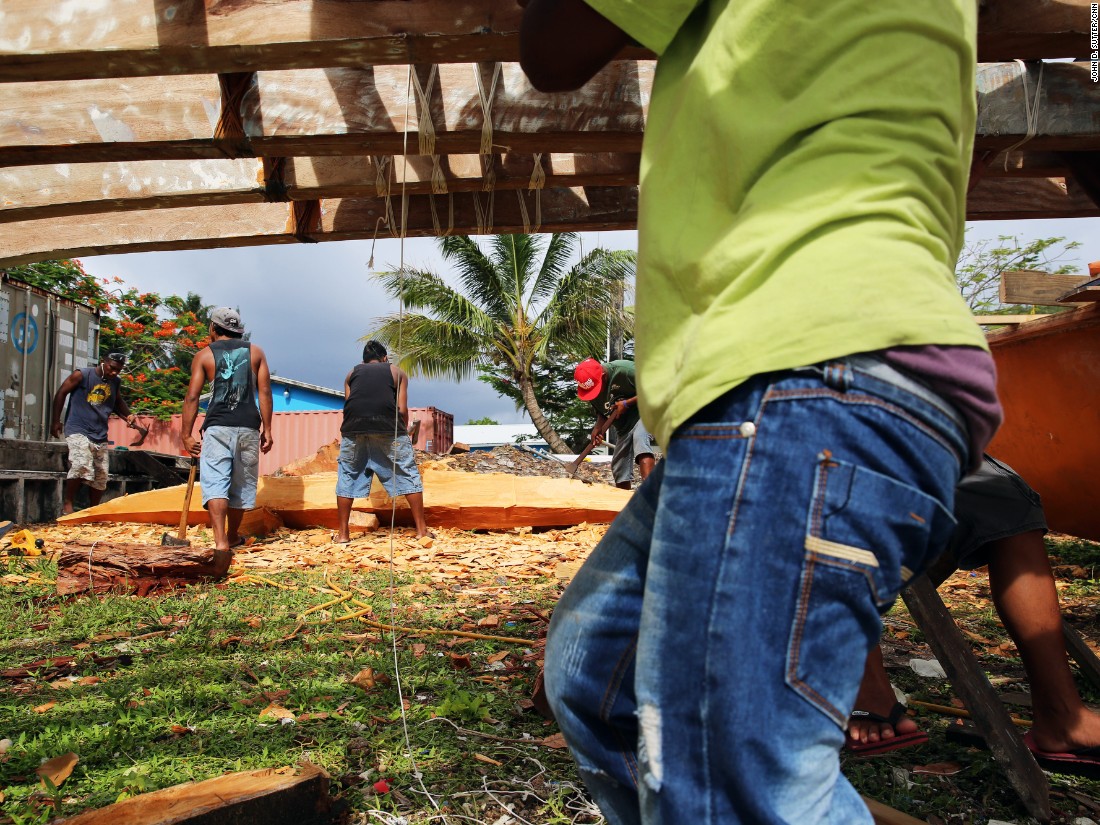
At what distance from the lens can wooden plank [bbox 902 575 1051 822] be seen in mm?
1978

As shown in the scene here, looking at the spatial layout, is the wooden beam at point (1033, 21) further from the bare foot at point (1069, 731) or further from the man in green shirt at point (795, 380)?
the bare foot at point (1069, 731)

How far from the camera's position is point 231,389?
636 cm

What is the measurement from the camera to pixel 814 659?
88 cm

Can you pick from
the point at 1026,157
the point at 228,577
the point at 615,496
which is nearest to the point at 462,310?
the point at 615,496

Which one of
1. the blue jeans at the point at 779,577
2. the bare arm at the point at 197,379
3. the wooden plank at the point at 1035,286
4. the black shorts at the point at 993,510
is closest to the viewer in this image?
the blue jeans at the point at 779,577

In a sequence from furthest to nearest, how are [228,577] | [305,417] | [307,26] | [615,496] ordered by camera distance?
[305,417]
[615,496]
[228,577]
[307,26]

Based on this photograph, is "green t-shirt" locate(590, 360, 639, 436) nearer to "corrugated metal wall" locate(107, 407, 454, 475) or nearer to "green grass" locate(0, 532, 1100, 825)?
"green grass" locate(0, 532, 1100, 825)

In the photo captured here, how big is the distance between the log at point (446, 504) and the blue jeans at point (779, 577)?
6.92 metres

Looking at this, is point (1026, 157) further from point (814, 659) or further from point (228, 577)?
point (228, 577)

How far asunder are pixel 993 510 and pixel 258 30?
274cm

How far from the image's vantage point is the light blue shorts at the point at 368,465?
24.1 feet

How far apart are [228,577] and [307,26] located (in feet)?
14.0

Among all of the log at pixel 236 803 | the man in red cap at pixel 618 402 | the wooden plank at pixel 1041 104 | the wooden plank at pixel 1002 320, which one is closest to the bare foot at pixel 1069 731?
the log at pixel 236 803

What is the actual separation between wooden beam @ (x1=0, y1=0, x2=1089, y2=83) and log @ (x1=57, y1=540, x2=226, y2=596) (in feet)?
11.0
